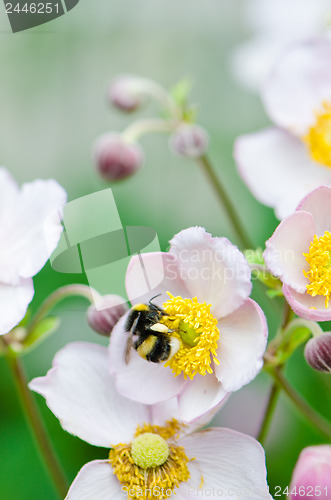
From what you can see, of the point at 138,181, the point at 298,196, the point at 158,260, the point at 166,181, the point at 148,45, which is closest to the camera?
the point at 158,260

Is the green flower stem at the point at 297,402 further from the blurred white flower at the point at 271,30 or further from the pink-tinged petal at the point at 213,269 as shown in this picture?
the blurred white flower at the point at 271,30

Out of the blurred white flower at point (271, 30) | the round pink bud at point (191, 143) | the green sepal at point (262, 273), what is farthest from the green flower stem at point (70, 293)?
the blurred white flower at point (271, 30)

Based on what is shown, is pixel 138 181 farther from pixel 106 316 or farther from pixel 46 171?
pixel 106 316

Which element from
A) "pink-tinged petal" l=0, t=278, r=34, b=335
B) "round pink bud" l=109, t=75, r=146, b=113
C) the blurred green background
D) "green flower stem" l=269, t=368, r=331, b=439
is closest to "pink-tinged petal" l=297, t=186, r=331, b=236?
"green flower stem" l=269, t=368, r=331, b=439

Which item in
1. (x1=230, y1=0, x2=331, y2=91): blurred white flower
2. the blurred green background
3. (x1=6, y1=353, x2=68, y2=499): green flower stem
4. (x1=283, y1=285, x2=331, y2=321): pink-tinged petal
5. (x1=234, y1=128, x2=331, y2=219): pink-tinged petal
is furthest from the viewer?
the blurred green background

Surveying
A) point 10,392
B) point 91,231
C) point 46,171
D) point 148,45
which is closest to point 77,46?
point 148,45

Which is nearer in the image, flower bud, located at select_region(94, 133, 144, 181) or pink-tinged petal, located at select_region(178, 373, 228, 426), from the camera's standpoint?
pink-tinged petal, located at select_region(178, 373, 228, 426)

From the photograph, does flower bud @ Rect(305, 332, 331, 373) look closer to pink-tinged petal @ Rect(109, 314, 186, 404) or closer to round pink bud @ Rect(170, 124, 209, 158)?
pink-tinged petal @ Rect(109, 314, 186, 404)
